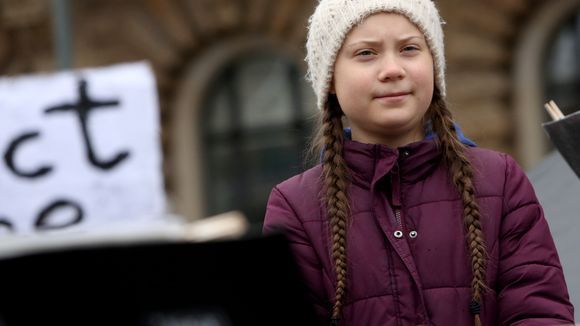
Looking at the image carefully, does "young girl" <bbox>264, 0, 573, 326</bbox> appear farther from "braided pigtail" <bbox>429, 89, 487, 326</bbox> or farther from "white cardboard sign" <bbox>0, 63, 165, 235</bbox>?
"white cardboard sign" <bbox>0, 63, 165, 235</bbox>

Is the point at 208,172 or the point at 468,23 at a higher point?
the point at 468,23

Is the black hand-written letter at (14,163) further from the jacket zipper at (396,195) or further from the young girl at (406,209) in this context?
the jacket zipper at (396,195)

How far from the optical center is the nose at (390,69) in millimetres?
2488

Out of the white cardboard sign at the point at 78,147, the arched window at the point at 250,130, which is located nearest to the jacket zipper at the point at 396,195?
the white cardboard sign at the point at 78,147

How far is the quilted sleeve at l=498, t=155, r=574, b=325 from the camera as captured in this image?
2402 millimetres

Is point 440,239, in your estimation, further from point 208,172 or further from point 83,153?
point 208,172

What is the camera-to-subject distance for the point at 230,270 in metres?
1.65

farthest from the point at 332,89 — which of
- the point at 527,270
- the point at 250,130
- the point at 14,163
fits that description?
the point at 250,130

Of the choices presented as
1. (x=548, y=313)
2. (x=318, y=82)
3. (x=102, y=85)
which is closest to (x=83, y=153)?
(x=102, y=85)

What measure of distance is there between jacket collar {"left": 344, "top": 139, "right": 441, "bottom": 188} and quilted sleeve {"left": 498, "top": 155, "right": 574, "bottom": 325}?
158mm

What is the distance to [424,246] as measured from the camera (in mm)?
2439

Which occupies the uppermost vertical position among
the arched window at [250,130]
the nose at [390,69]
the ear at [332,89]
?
the nose at [390,69]

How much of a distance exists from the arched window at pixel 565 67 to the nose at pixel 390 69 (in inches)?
328

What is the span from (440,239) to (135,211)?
3.25 meters
